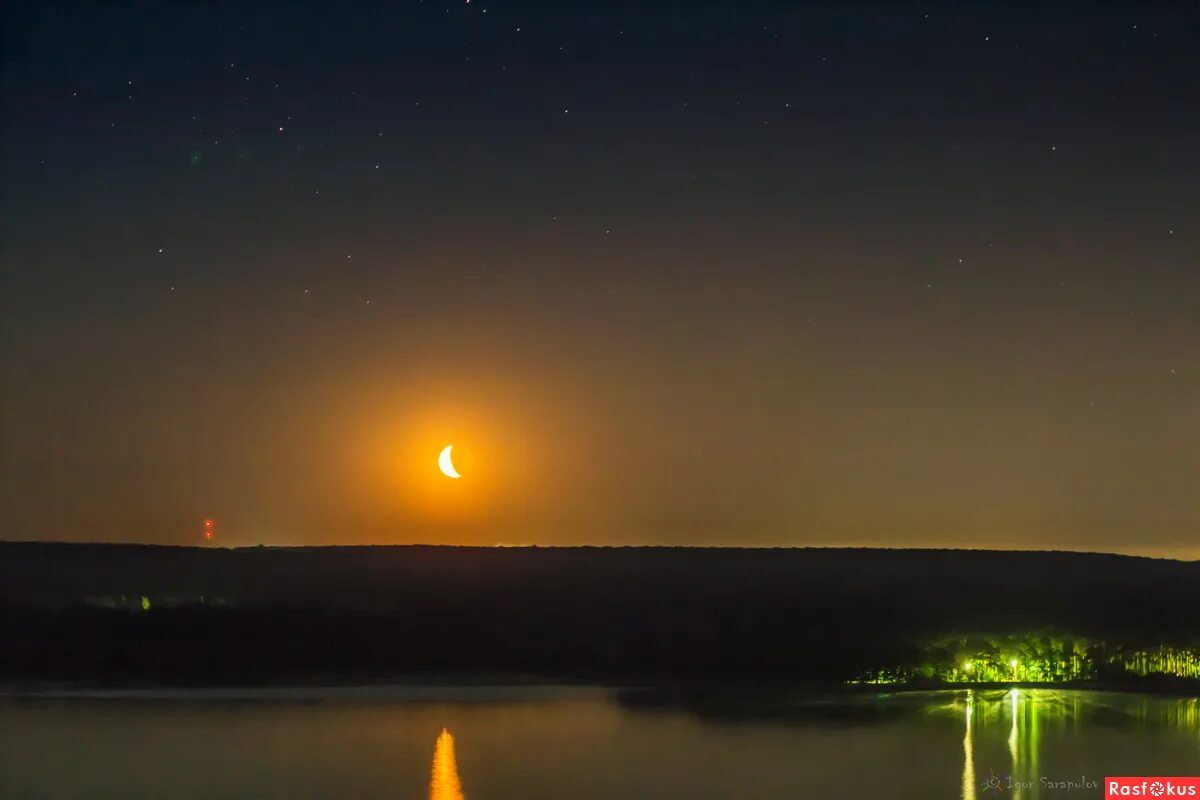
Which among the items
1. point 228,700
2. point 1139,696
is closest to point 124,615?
point 228,700

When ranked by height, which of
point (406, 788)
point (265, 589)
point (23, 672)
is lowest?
point (406, 788)

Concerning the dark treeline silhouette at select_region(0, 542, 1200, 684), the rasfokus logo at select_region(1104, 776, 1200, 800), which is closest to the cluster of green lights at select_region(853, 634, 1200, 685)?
the dark treeline silhouette at select_region(0, 542, 1200, 684)

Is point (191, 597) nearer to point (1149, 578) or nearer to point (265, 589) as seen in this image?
point (265, 589)

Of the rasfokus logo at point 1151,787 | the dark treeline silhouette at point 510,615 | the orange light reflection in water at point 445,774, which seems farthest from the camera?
the dark treeline silhouette at point 510,615

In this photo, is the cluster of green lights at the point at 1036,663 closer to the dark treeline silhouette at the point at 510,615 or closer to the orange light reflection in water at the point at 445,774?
the dark treeline silhouette at the point at 510,615

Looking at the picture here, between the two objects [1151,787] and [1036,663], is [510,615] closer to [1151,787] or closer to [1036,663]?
[1036,663]

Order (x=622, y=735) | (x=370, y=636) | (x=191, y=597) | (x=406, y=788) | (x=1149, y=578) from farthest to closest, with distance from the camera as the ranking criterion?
(x=1149, y=578), (x=191, y=597), (x=370, y=636), (x=622, y=735), (x=406, y=788)

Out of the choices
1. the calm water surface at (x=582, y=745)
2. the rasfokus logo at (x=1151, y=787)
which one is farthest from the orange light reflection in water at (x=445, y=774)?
the rasfokus logo at (x=1151, y=787)

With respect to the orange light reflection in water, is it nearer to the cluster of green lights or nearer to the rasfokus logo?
the rasfokus logo
